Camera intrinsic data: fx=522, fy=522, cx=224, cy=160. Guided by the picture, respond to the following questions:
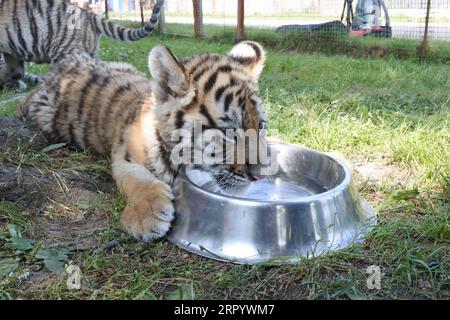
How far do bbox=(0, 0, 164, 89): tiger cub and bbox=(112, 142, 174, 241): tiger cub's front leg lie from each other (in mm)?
3435

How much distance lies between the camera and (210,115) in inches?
101

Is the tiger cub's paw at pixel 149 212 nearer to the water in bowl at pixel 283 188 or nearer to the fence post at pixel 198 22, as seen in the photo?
the water in bowl at pixel 283 188

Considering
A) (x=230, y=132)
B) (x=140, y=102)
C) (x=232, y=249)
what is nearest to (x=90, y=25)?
(x=140, y=102)

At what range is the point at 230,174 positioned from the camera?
8.50ft

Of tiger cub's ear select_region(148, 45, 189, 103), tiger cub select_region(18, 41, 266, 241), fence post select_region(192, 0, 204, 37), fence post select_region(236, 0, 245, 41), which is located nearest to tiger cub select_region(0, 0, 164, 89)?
tiger cub select_region(18, 41, 266, 241)

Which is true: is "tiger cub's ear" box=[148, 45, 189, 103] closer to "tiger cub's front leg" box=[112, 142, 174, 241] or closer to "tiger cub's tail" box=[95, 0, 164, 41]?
"tiger cub's front leg" box=[112, 142, 174, 241]

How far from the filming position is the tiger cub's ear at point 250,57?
2.90 meters

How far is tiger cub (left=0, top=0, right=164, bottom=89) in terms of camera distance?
5.88 m

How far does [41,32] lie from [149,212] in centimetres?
417

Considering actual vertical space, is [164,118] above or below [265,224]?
above

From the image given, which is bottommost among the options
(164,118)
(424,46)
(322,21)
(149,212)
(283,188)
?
(283,188)

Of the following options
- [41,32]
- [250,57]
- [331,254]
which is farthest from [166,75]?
[41,32]

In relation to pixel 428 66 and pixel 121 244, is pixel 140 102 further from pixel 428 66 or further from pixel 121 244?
pixel 428 66

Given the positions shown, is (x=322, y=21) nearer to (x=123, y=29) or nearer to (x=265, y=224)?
(x=123, y=29)
